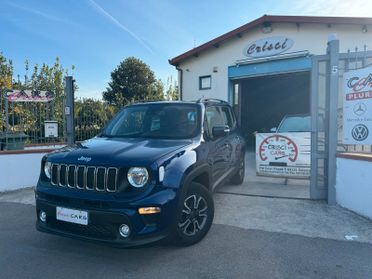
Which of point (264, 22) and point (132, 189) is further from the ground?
point (264, 22)

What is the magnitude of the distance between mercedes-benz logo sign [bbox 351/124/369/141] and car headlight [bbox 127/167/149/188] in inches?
147

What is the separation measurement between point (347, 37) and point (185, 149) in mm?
9935

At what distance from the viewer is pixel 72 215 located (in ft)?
10.6

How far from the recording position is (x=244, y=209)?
521cm

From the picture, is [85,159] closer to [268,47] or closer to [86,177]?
[86,177]

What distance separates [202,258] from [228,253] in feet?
1.12

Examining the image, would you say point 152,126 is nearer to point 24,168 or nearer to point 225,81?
point 24,168

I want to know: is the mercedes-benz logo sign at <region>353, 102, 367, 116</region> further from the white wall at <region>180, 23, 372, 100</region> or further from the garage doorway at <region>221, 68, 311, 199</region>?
the white wall at <region>180, 23, 372, 100</region>

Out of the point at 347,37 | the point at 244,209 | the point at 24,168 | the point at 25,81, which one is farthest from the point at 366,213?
the point at 347,37

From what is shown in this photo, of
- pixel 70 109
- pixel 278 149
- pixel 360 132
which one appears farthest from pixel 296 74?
pixel 70 109

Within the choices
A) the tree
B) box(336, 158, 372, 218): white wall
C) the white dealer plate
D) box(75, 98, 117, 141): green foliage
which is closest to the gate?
box(336, 158, 372, 218): white wall

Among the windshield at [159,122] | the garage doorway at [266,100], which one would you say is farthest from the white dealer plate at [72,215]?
the garage doorway at [266,100]

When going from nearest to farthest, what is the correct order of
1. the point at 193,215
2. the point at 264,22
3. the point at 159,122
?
the point at 193,215 → the point at 159,122 → the point at 264,22

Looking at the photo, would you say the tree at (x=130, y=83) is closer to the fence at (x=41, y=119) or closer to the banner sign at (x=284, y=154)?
the fence at (x=41, y=119)
